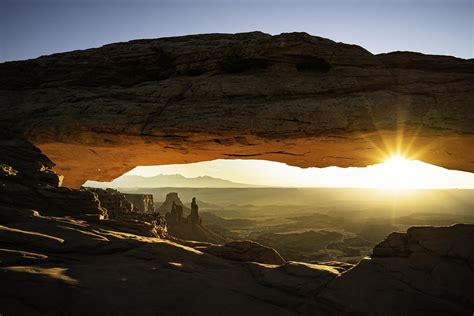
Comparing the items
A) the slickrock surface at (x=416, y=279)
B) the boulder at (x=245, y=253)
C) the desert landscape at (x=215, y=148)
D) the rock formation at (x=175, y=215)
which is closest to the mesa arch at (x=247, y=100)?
the desert landscape at (x=215, y=148)

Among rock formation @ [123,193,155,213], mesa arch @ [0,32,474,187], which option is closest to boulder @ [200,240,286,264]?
mesa arch @ [0,32,474,187]

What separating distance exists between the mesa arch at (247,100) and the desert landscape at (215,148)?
0.24 ft

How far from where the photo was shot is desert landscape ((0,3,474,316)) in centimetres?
820

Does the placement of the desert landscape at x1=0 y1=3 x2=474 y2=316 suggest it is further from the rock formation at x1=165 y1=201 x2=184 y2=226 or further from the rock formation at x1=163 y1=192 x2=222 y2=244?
the rock formation at x1=165 y1=201 x2=184 y2=226

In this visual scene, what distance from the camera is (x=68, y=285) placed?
7.21 m

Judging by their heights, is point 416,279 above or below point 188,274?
above

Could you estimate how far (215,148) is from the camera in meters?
16.4

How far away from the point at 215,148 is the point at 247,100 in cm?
337

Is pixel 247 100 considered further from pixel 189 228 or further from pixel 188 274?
pixel 189 228

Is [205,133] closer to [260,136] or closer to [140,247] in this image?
[260,136]

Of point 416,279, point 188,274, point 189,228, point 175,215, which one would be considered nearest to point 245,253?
point 188,274

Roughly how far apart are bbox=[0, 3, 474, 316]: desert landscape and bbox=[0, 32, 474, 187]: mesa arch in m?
0.07

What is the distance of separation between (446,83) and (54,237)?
57.3 ft

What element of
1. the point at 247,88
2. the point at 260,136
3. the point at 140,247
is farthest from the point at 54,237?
the point at 247,88
